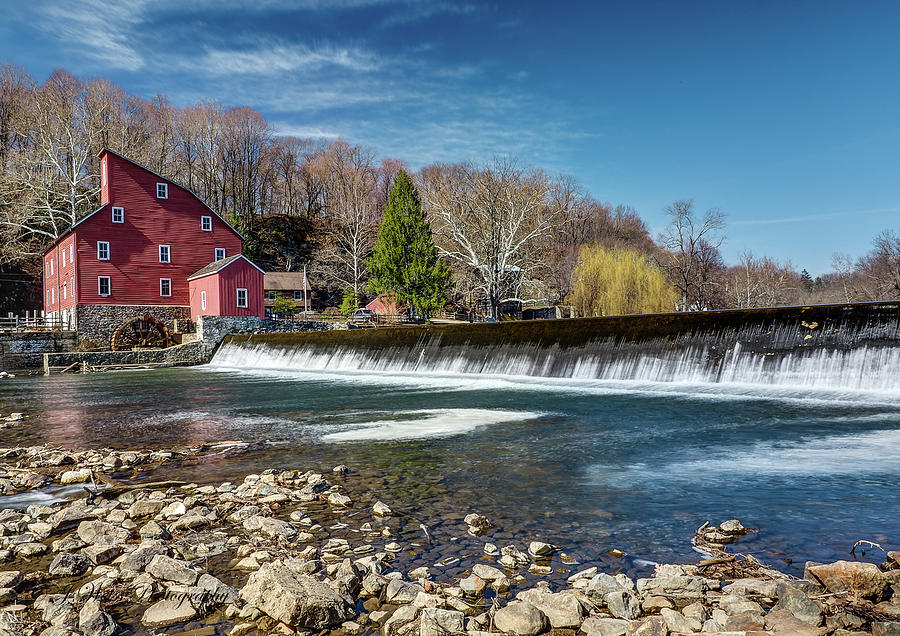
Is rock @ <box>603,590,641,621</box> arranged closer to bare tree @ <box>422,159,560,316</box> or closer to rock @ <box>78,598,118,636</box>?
rock @ <box>78,598,118,636</box>

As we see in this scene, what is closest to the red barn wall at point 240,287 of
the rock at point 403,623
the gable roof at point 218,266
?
the gable roof at point 218,266

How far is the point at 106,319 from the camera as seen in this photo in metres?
36.2

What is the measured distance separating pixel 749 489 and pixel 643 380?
9.53 meters

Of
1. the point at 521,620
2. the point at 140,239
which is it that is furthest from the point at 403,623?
the point at 140,239

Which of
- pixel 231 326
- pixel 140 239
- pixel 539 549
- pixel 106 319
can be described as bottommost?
pixel 539 549

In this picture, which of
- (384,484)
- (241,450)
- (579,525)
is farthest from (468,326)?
(579,525)

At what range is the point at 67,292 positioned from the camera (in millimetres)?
38062

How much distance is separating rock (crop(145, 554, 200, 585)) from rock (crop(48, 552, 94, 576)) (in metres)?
0.49

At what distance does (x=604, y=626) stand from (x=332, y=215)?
80.5m

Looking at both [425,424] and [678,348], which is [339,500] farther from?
[678,348]

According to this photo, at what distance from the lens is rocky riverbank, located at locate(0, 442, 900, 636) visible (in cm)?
336

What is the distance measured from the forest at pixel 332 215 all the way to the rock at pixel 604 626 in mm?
38623

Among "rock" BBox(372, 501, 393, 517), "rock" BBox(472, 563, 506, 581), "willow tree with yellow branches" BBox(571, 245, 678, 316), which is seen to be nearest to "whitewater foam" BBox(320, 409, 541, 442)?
"rock" BBox(372, 501, 393, 517)

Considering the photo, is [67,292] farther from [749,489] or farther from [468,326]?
[749,489]
